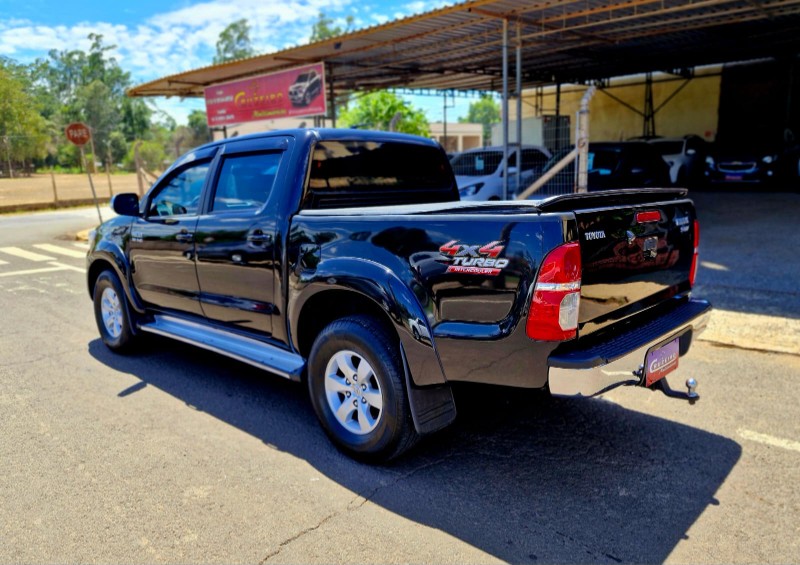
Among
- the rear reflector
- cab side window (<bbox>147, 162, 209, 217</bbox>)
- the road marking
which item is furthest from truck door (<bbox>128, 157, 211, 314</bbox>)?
the road marking

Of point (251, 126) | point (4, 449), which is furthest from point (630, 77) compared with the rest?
point (4, 449)

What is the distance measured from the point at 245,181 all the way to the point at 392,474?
7.45 ft

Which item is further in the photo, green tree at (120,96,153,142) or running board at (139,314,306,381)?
green tree at (120,96,153,142)

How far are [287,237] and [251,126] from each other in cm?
2136

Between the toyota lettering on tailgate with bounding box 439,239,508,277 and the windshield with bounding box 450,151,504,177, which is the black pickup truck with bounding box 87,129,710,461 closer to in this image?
the toyota lettering on tailgate with bounding box 439,239,508,277

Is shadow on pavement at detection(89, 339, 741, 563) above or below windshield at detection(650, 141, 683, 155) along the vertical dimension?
below

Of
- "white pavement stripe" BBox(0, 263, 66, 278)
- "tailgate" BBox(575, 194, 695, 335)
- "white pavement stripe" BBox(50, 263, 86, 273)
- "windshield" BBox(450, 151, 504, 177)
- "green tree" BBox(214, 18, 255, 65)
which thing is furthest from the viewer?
"green tree" BBox(214, 18, 255, 65)

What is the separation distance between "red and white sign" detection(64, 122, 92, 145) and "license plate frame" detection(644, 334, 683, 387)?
52.7ft

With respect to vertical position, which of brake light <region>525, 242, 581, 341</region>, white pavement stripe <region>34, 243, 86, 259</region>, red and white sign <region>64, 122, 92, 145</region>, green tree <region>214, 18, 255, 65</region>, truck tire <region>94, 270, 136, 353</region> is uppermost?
green tree <region>214, 18, 255, 65</region>

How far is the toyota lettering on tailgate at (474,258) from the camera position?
289cm

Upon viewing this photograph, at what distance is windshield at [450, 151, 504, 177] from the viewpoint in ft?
41.2

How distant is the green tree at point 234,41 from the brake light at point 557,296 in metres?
88.8

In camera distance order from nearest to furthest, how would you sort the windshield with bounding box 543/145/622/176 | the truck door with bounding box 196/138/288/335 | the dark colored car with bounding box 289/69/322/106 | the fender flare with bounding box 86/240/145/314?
the truck door with bounding box 196/138/288/335, the fender flare with bounding box 86/240/145/314, the windshield with bounding box 543/145/622/176, the dark colored car with bounding box 289/69/322/106

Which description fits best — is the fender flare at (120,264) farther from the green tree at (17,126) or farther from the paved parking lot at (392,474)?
the green tree at (17,126)
